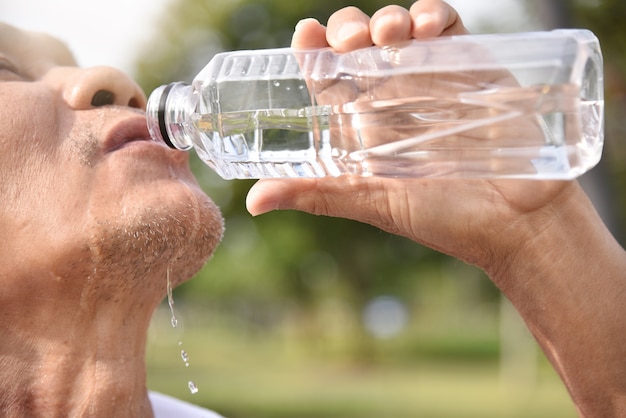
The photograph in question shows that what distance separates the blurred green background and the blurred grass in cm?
6

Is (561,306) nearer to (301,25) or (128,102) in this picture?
(301,25)

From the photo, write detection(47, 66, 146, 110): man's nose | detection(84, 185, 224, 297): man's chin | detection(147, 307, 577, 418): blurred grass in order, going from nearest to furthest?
detection(84, 185, 224, 297): man's chin → detection(47, 66, 146, 110): man's nose → detection(147, 307, 577, 418): blurred grass

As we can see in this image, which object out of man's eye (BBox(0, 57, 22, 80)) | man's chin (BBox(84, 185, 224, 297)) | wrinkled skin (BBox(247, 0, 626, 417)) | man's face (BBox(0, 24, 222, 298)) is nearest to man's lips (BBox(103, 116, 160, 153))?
man's face (BBox(0, 24, 222, 298))

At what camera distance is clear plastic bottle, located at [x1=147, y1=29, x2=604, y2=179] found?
70.4 inches

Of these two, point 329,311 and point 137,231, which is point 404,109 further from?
point 329,311

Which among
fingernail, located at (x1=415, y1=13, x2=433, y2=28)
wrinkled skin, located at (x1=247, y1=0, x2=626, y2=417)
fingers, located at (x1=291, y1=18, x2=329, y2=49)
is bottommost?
wrinkled skin, located at (x1=247, y1=0, x2=626, y2=417)

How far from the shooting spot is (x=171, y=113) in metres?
1.97

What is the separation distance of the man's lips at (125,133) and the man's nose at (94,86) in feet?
0.33

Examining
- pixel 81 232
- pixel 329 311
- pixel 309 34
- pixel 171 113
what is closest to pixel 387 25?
pixel 309 34

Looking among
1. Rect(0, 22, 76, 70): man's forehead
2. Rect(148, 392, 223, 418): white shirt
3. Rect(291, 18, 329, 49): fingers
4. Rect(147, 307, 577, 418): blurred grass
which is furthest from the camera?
Rect(147, 307, 577, 418): blurred grass

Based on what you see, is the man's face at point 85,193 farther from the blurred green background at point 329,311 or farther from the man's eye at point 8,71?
the blurred green background at point 329,311

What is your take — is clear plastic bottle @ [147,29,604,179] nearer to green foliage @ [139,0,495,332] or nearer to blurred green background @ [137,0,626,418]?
blurred green background @ [137,0,626,418]

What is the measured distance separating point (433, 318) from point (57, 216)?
33193 mm

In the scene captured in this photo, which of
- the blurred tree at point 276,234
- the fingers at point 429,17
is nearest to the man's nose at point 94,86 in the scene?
the fingers at point 429,17
